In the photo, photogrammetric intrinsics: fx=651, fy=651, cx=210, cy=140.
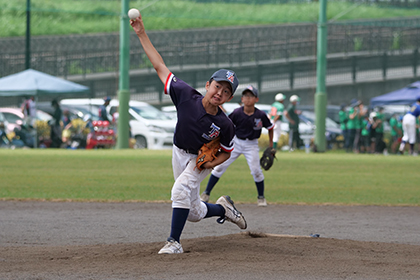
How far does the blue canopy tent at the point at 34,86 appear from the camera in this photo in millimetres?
24203

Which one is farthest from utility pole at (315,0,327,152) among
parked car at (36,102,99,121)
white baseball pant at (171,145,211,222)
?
white baseball pant at (171,145,211,222)

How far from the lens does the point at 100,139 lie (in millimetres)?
25234

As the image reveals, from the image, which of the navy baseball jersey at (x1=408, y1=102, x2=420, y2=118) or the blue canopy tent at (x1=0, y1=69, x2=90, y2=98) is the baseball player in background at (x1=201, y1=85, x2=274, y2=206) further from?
the blue canopy tent at (x1=0, y1=69, x2=90, y2=98)

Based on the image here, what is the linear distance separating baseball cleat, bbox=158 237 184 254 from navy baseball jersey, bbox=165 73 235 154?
906 mm

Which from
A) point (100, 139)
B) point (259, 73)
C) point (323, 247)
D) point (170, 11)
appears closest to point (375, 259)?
point (323, 247)

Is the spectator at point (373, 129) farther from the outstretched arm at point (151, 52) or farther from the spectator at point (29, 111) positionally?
the outstretched arm at point (151, 52)

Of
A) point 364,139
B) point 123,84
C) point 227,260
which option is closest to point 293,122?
point 364,139

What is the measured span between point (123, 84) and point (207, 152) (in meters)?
20.5

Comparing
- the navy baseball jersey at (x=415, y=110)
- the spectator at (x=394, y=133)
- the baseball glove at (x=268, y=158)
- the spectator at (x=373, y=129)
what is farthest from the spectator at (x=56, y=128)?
the baseball glove at (x=268, y=158)

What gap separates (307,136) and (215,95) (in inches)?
845

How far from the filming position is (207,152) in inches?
251

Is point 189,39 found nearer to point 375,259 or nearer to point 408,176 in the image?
point 408,176

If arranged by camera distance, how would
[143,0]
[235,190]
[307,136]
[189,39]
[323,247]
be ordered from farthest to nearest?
[189,39] → [143,0] → [307,136] → [235,190] → [323,247]

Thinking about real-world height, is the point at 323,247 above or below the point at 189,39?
below
